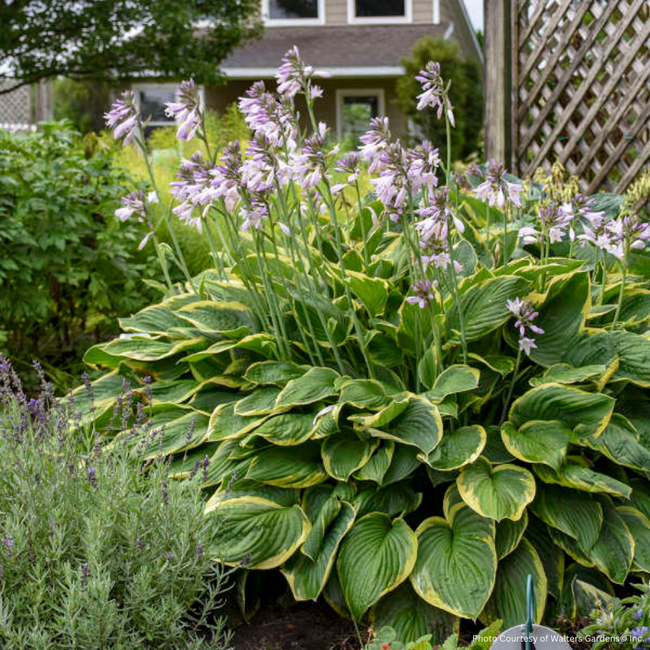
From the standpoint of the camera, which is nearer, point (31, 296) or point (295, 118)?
point (295, 118)

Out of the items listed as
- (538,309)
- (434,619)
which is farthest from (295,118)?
(434,619)

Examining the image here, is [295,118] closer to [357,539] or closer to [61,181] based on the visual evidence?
[357,539]

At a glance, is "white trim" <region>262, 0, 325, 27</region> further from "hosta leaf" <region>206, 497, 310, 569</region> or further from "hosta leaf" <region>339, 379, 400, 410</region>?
"hosta leaf" <region>206, 497, 310, 569</region>

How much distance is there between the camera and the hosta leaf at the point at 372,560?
77.9 inches

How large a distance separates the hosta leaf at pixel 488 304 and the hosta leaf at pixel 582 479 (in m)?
0.47

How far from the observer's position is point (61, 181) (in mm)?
3988

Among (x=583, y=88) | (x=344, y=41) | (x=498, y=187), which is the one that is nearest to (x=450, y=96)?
(x=344, y=41)

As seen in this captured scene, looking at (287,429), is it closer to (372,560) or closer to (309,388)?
(309,388)

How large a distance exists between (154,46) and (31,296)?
9.29 metres

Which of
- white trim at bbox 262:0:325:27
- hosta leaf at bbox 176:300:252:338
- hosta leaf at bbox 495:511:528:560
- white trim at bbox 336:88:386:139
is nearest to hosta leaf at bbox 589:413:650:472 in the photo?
hosta leaf at bbox 495:511:528:560

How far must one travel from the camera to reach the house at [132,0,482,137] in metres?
15.8

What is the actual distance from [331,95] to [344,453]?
15095mm

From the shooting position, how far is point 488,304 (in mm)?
2404

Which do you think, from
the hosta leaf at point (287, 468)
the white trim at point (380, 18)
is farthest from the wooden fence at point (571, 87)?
the white trim at point (380, 18)
